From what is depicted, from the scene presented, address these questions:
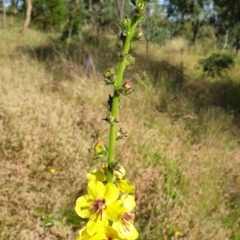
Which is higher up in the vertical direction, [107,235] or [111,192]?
[111,192]

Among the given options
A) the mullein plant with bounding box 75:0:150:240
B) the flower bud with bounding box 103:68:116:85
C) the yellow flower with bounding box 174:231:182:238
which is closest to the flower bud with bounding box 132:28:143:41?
the mullein plant with bounding box 75:0:150:240

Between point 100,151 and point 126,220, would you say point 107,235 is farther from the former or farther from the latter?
point 100,151

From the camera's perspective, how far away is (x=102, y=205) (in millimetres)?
901

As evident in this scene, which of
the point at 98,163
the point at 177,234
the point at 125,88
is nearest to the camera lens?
the point at 125,88

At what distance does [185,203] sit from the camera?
2.54 m

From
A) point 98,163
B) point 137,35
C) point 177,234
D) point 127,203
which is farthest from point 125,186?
point 98,163

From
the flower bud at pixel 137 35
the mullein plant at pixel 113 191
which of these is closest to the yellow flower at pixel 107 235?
the mullein plant at pixel 113 191

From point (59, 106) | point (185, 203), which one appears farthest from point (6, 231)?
point (59, 106)

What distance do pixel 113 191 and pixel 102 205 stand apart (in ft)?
0.16

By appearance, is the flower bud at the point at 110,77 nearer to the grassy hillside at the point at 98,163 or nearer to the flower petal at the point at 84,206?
the flower petal at the point at 84,206

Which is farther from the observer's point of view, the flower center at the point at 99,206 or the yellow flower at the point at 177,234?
the yellow flower at the point at 177,234

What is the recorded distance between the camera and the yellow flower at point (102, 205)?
893mm

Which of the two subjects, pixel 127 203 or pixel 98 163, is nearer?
pixel 127 203

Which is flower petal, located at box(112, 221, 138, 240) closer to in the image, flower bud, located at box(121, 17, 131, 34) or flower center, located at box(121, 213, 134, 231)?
flower center, located at box(121, 213, 134, 231)
